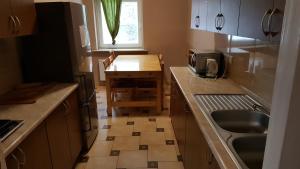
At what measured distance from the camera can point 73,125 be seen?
7.43 ft

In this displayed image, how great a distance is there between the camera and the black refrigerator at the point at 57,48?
2.13 metres

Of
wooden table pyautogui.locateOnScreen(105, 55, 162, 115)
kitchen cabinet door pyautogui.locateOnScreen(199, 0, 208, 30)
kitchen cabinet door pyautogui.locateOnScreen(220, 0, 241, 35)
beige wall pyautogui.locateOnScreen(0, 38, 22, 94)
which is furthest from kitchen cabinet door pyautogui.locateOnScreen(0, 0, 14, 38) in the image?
wooden table pyautogui.locateOnScreen(105, 55, 162, 115)

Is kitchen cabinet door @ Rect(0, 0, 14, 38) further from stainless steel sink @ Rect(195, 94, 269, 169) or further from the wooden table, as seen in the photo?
the wooden table

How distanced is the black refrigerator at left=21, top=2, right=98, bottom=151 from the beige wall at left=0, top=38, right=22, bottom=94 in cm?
8

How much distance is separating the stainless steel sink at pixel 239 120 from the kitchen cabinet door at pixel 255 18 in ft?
1.99

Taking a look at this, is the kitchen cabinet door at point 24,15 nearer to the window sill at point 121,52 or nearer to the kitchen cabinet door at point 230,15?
the kitchen cabinet door at point 230,15

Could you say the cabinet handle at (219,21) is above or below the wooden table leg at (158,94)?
above

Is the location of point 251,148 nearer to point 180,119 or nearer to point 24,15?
point 180,119

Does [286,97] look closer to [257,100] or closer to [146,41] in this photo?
[257,100]

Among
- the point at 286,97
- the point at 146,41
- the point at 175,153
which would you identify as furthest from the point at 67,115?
the point at 146,41

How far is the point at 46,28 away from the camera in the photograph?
217 cm

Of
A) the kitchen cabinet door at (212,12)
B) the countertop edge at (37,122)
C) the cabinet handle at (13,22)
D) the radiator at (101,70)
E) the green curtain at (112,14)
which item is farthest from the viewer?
the radiator at (101,70)

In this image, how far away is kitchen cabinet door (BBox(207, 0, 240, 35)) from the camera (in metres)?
1.44

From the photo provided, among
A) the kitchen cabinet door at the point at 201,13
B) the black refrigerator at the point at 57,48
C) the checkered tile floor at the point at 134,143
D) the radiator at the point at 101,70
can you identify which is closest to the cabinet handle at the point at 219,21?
the kitchen cabinet door at the point at 201,13
